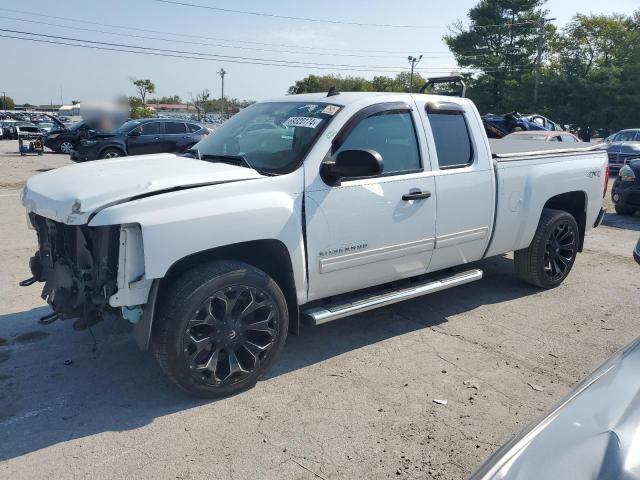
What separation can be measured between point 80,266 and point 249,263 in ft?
3.49

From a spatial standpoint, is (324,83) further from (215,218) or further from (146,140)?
(215,218)

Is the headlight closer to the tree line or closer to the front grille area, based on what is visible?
the front grille area

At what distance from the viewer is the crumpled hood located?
125 inches

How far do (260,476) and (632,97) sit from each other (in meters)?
42.0

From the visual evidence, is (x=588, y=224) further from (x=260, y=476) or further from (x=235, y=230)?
(x=260, y=476)

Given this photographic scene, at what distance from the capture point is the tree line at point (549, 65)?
38.6 m

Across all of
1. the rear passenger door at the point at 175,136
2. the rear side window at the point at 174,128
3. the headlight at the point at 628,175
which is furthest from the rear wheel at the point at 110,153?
the headlight at the point at 628,175

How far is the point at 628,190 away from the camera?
10312mm

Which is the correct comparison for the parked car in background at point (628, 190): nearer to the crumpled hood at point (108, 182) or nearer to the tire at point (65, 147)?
the crumpled hood at point (108, 182)

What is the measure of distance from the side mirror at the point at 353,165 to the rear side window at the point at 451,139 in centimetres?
98

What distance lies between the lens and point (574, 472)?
1.58 m

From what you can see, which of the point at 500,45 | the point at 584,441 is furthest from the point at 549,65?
the point at 584,441

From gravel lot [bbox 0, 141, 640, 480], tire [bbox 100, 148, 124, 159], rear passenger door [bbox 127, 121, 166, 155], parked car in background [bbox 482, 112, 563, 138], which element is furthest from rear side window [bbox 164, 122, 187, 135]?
gravel lot [bbox 0, 141, 640, 480]

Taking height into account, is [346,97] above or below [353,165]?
above
